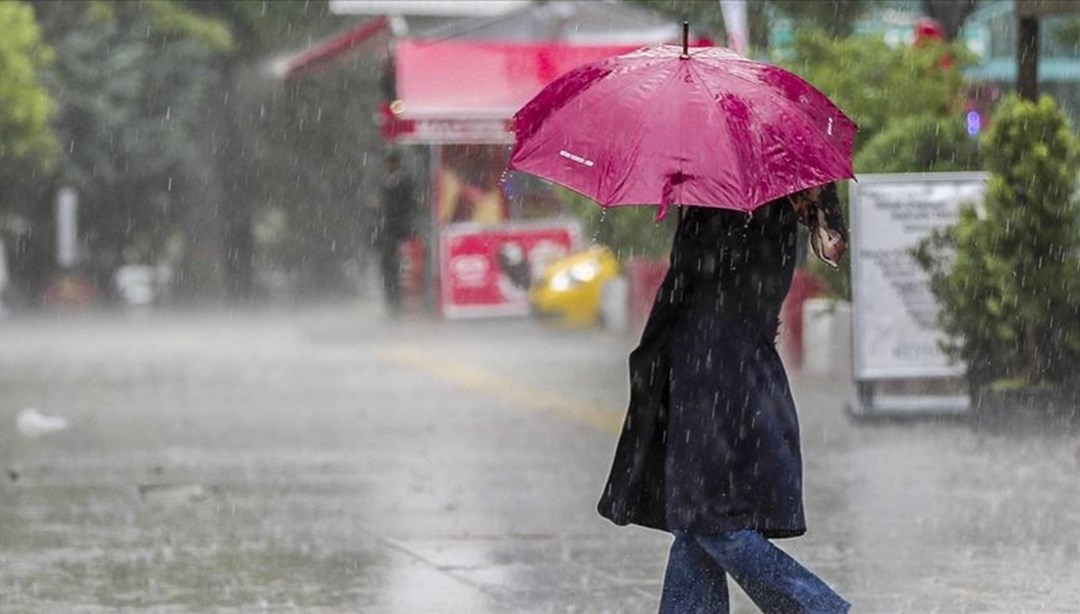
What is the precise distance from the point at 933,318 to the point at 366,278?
32409mm

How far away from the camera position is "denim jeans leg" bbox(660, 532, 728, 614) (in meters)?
6.79

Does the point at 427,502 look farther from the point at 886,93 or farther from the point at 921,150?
the point at 886,93

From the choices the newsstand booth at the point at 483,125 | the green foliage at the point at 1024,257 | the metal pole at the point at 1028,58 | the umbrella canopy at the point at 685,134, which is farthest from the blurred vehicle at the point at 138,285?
the umbrella canopy at the point at 685,134

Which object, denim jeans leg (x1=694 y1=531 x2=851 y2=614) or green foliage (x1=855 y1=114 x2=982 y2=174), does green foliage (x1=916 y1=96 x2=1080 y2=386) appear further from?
denim jeans leg (x1=694 y1=531 x2=851 y2=614)

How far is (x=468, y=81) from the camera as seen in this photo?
30031 mm

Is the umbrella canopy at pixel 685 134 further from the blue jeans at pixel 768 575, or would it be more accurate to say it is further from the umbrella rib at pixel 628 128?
the blue jeans at pixel 768 575

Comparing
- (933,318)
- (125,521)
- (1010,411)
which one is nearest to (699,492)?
(125,521)

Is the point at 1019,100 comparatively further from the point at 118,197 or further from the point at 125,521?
the point at 118,197

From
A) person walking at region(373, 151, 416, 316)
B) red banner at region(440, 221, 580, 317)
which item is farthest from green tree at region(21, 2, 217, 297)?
red banner at region(440, 221, 580, 317)

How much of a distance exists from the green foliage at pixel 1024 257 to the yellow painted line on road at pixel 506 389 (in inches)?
95.4

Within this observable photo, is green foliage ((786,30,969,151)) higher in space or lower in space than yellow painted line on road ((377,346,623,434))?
higher

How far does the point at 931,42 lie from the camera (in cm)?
1825

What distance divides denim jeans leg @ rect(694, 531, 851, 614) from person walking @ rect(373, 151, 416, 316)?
2432 centimetres

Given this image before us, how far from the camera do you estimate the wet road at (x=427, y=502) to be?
873 centimetres
